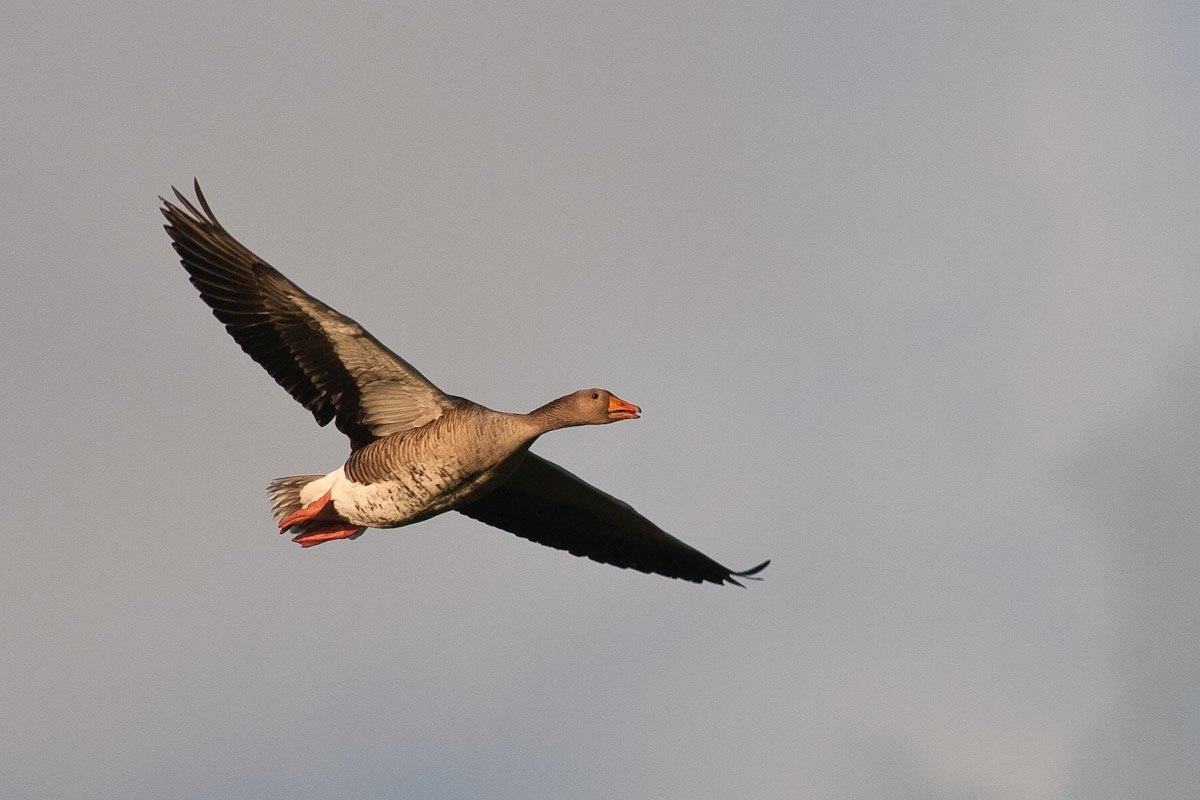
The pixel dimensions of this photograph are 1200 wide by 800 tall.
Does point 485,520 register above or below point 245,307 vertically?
below

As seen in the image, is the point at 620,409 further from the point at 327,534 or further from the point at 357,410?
the point at 327,534

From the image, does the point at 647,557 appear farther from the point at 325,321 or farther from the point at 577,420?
the point at 325,321

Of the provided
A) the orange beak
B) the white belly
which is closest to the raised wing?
the white belly

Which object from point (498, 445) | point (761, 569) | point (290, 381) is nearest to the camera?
point (498, 445)

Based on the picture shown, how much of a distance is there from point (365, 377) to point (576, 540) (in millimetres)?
3846

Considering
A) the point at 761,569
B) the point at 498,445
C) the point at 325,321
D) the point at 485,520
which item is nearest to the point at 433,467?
the point at 498,445

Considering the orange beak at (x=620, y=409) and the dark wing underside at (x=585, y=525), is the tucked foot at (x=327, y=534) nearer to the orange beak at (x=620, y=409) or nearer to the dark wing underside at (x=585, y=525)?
the dark wing underside at (x=585, y=525)

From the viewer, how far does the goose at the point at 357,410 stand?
16.6 metres

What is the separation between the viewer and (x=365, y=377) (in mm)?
17234

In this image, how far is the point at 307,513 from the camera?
17.5 meters

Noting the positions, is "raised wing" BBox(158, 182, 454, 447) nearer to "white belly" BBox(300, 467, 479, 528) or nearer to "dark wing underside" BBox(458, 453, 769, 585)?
"white belly" BBox(300, 467, 479, 528)

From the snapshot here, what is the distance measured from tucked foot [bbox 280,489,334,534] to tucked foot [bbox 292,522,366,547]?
0.18 metres

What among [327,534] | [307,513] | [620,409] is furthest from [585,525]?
[307,513]

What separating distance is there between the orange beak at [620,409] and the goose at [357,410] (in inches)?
0.4
